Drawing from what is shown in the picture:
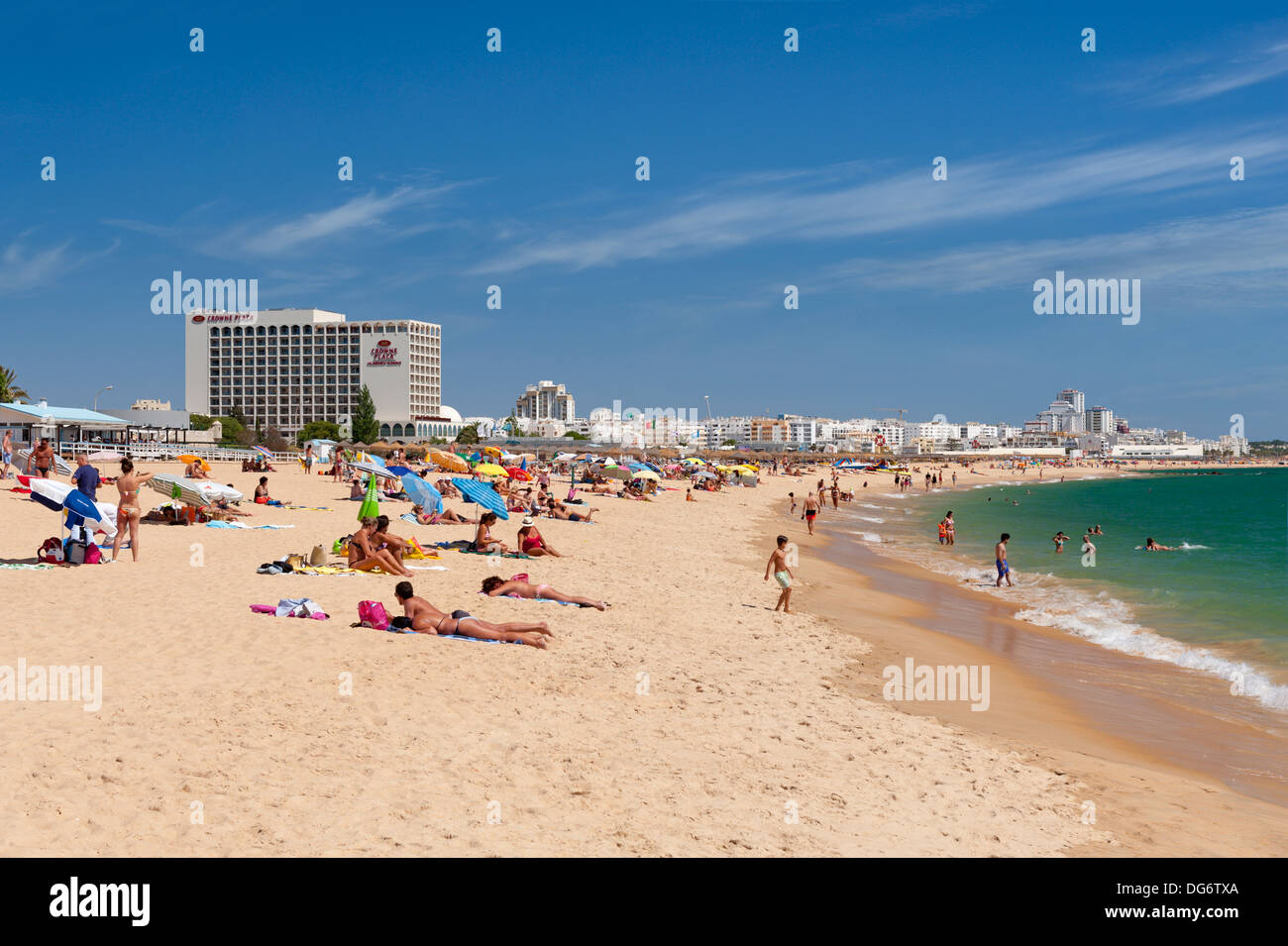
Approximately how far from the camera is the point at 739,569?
18.0 metres

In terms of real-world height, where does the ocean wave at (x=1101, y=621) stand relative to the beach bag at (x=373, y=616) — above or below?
below

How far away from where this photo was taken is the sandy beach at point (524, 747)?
4.94m

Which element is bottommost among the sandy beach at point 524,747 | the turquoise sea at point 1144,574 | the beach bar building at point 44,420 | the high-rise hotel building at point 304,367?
the turquoise sea at point 1144,574

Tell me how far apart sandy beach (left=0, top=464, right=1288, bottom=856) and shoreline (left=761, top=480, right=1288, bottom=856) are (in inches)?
1.7

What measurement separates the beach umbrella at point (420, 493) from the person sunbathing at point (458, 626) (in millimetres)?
9705

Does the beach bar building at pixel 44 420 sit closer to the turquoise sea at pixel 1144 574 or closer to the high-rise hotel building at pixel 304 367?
the turquoise sea at pixel 1144 574

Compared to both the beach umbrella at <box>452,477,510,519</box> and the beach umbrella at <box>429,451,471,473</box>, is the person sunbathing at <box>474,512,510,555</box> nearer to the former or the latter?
the beach umbrella at <box>452,477,510,519</box>

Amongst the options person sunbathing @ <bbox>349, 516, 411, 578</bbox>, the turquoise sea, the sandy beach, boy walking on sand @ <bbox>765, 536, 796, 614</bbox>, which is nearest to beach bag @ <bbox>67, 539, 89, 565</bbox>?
the sandy beach

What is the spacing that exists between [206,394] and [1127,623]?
149054 millimetres

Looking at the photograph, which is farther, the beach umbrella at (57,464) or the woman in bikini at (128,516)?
the beach umbrella at (57,464)

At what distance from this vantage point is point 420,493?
62.2 ft

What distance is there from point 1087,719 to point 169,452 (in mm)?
46871

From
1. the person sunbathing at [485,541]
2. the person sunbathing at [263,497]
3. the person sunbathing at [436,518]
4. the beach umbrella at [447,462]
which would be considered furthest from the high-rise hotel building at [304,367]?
the person sunbathing at [485,541]
